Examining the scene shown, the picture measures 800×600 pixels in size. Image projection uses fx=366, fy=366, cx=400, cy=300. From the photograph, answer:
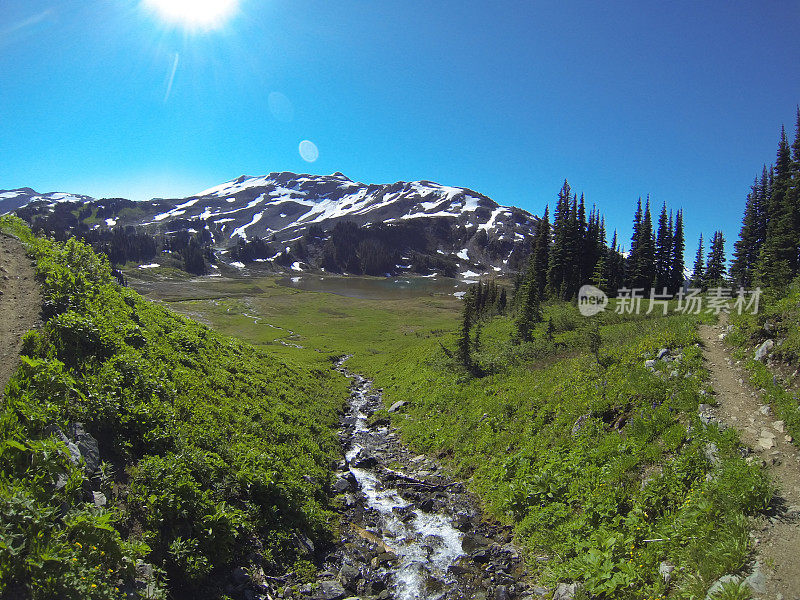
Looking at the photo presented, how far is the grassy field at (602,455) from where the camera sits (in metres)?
9.16

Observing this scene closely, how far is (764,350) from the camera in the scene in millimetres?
15180

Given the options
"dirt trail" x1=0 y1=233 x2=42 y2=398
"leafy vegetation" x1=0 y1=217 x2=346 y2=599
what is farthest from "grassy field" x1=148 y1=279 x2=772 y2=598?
"dirt trail" x1=0 y1=233 x2=42 y2=398

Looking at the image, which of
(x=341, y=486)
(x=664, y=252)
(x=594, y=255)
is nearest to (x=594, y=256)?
(x=594, y=255)

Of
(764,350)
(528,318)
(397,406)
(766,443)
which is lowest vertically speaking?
(397,406)

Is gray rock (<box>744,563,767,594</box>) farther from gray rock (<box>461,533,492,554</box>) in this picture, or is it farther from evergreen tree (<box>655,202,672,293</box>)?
evergreen tree (<box>655,202,672,293</box>)

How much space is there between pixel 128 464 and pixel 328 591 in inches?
261

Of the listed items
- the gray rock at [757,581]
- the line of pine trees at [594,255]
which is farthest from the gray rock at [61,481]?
the line of pine trees at [594,255]

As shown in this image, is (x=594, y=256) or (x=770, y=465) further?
(x=594, y=256)

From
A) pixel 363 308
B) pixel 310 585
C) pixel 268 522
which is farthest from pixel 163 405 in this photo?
pixel 363 308

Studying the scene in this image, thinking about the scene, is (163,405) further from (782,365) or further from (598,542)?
(782,365)

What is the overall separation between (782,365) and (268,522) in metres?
19.6

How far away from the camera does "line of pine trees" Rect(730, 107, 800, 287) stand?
4260 centimetres

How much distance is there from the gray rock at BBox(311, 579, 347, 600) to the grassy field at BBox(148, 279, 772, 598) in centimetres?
604

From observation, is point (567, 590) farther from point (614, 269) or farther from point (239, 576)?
point (614, 269)
